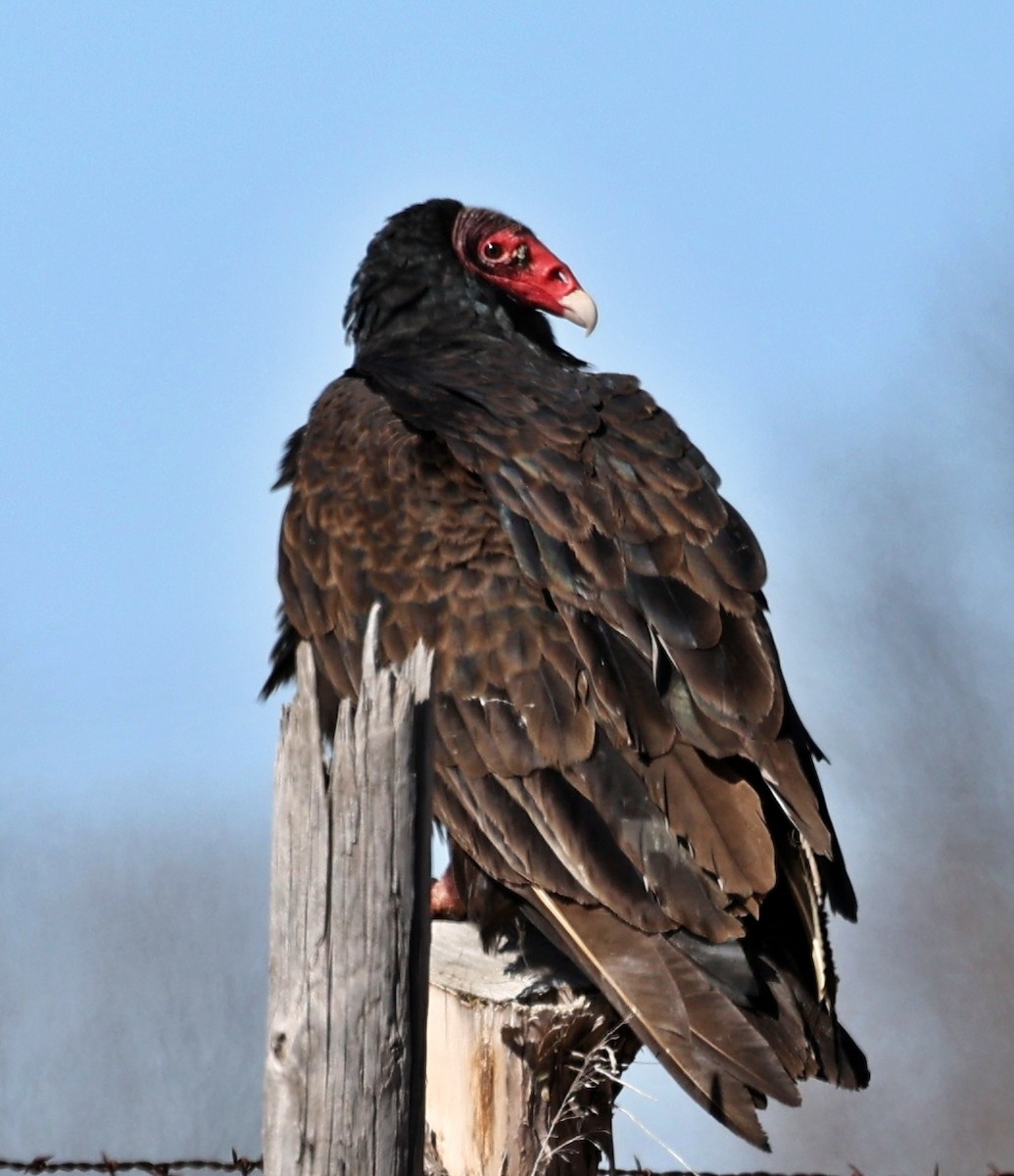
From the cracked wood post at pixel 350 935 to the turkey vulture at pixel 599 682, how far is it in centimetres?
79

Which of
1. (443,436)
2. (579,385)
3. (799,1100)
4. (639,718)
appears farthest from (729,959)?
(579,385)

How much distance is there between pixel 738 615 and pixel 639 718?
1.20 ft

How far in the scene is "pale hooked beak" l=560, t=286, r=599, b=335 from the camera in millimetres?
4484

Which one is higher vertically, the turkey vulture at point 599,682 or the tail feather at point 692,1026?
the turkey vulture at point 599,682

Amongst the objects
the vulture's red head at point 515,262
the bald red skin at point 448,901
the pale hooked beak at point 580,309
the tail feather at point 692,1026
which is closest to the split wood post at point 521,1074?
the tail feather at point 692,1026

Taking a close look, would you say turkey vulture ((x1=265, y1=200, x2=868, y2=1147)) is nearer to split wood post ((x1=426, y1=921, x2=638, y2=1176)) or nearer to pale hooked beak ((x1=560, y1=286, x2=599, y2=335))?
split wood post ((x1=426, y1=921, x2=638, y2=1176))

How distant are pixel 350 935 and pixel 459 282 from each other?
2.90 m

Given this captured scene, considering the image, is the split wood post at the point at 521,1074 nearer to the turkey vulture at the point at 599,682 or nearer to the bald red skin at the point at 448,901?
the turkey vulture at the point at 599,682

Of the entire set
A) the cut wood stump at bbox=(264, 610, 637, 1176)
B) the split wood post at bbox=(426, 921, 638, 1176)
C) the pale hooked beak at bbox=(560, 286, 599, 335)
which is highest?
the pale hooked beak at bbox=(560, 286, 599, 335)

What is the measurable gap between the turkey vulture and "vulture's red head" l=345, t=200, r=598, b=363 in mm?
575

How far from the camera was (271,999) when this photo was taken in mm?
2000

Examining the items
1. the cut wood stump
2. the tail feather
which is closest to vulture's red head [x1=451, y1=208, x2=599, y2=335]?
the tail feather

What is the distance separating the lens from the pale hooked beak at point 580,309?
4484 millimetres

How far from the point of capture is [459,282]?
4594 millimetres
